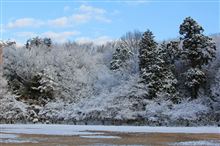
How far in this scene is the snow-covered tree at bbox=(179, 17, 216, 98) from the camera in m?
42.5

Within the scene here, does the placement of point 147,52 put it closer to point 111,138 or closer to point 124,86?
point 124,86

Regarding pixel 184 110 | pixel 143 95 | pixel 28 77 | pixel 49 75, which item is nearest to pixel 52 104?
pixel 49 75

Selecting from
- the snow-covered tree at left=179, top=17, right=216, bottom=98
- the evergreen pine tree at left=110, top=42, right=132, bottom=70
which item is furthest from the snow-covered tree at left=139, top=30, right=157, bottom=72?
the evergreen pine tree at left=110, top=42, right=132, bottom=70

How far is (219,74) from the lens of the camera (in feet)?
137

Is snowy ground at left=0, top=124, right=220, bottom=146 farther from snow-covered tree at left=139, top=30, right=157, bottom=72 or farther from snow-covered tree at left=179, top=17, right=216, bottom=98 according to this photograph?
snow-covered tree at left=139, top=30, right=157, bottom=72

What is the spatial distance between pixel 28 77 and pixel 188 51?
815 inches

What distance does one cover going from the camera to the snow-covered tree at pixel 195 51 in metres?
42.5

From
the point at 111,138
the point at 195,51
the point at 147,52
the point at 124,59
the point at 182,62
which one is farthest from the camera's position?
the point at 124,59

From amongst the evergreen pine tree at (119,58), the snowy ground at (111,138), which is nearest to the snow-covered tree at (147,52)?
the evergreen pine tree at (119,58)

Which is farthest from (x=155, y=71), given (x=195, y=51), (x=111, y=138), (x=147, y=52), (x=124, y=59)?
(x=111, y=138)

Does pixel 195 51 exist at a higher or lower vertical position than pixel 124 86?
higher

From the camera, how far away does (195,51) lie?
43312 mm

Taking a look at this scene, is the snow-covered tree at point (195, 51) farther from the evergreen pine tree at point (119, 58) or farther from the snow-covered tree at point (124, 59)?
the evergreen pine tree at point (119, 58)

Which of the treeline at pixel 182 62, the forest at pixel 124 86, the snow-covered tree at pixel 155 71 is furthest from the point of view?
the snow-covered tree at pixel 155 71
